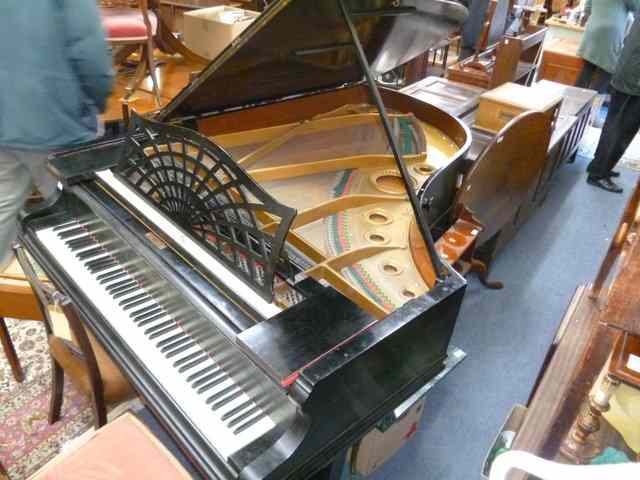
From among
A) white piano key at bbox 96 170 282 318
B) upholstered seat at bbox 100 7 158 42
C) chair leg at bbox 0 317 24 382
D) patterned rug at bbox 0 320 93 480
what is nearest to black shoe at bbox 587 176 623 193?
upholstered seat at bbox 100 7 158 42

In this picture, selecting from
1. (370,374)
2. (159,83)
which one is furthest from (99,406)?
(159,83)

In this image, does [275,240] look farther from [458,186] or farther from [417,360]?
[458,186]

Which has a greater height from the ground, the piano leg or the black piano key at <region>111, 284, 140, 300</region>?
the black piano key at <region>111, 284, 140, 300</region>

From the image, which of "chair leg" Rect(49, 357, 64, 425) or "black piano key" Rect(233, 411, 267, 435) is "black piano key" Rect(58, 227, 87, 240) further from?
"black piano key" Rect(233, 411, 267, 435)

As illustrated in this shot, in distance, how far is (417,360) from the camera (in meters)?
1.68

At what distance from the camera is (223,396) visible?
1.56 metres

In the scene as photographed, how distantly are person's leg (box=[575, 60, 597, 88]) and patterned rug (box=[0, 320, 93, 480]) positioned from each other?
6.40m

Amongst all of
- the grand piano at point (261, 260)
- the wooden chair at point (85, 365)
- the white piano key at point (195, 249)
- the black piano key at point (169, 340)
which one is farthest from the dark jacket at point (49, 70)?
the black piano key at point (169, 340)

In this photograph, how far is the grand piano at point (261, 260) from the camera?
4.66 feet

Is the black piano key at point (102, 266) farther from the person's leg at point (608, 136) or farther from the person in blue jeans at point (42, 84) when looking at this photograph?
the person's leg at point (608, 136)

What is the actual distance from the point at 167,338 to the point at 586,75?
6241 millimetres

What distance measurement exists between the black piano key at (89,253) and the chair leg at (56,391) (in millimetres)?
541

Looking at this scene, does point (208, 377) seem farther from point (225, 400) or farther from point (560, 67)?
point (560, 67)

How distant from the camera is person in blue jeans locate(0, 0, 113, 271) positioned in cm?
214
